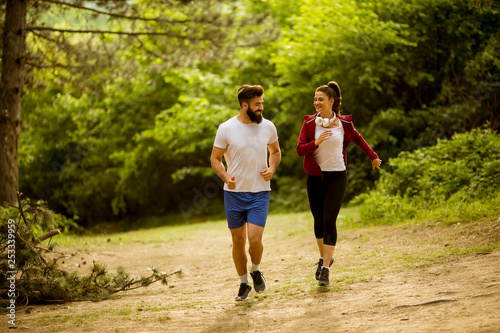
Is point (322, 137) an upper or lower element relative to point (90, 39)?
lower

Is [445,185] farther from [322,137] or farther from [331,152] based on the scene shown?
[322,137]

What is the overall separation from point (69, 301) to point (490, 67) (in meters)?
12.0

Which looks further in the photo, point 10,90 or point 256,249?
point 10,90

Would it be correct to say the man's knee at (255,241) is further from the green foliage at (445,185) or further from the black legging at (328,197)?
the green foliage at (445,185)

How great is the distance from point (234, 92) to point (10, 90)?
33.2 feet

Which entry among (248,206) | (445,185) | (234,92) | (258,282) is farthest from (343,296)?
(234,92)

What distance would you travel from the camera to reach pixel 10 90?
428 inches

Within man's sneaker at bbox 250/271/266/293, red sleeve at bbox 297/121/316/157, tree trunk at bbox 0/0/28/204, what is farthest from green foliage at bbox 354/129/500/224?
tree trunk at bbox 0/0/28/204

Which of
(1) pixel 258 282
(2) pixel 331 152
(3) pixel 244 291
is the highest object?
(2) pixel 331 152

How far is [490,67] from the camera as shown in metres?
14.1

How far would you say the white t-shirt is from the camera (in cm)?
563

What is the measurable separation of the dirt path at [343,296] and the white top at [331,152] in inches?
51.9

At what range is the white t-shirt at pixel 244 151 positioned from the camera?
222 inches

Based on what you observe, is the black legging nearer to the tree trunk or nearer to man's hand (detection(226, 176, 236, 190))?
man's hand (detection(226, 176, 236, 190))
